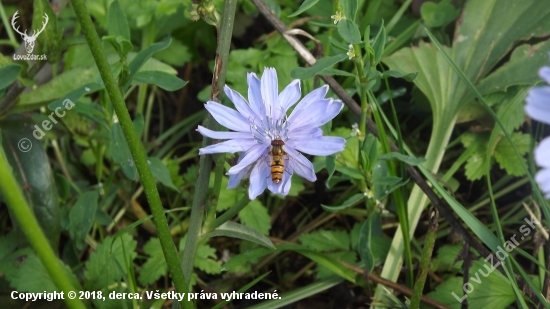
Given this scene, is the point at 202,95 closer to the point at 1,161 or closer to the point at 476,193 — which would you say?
the point at 476,193

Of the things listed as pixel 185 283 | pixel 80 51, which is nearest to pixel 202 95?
pixel 80 51

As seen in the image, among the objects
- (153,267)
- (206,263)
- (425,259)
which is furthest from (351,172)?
(153,267)

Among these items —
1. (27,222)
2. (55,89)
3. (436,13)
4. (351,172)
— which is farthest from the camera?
(436,13)

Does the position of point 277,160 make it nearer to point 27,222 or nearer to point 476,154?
point 27,222

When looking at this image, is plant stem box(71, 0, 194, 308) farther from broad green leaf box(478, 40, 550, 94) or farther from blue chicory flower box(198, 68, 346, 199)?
broad green leaf box(478, 40, 550, 94)

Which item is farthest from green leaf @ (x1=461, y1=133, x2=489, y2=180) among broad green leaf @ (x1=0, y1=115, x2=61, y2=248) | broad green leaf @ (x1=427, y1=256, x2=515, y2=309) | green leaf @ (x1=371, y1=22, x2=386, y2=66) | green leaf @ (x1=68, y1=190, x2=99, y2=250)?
broad green leaf @ (x1=0, y1=115, x2=61, y2=248)

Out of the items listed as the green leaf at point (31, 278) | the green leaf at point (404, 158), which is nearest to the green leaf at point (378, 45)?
the green leaf at point (404, 158)
